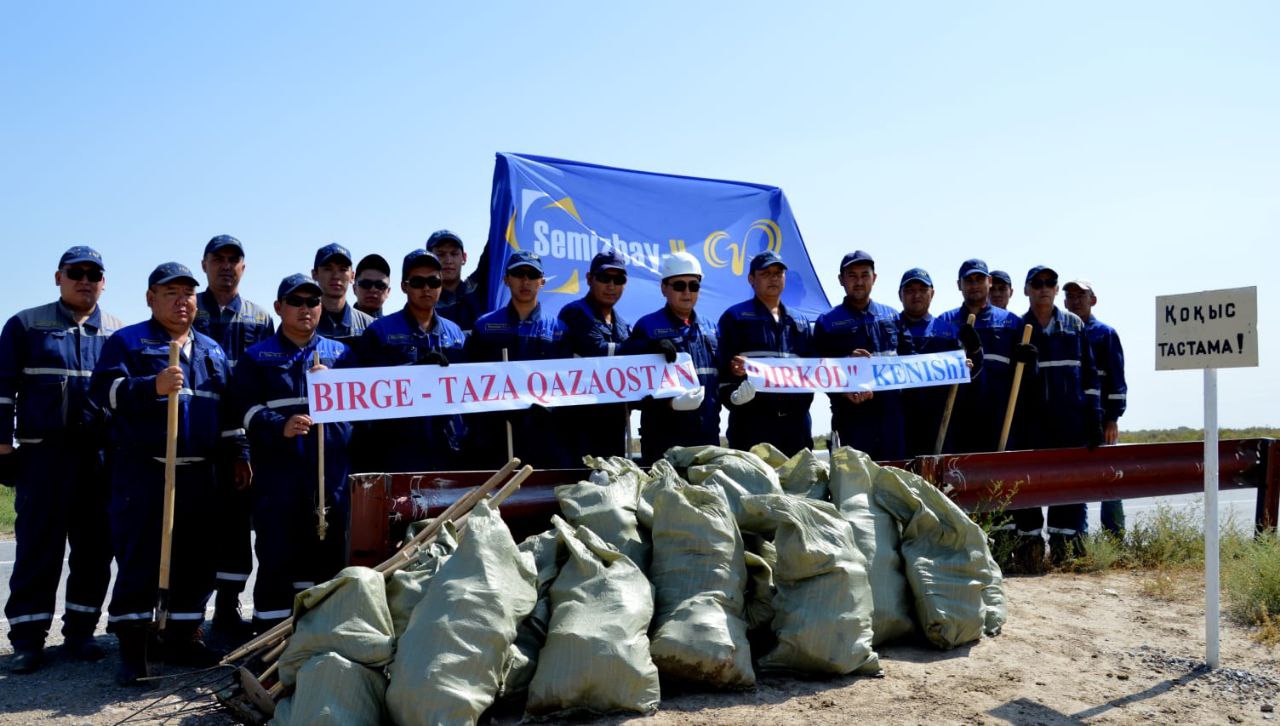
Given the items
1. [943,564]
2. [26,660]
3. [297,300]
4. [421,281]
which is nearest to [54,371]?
[297,300]

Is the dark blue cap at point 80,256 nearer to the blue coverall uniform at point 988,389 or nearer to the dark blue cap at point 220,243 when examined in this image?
the dark blue cap at point 220,243

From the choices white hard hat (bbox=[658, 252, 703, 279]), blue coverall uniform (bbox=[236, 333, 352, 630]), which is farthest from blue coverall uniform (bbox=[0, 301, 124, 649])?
white hard hat (bbox=[658, 252, 703, 279])

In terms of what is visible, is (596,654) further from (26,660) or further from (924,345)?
(924,345)

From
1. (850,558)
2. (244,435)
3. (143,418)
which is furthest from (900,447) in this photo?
(143,418)

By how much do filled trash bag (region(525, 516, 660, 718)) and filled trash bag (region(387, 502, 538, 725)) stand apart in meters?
0.19

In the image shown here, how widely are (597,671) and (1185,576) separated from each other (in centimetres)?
554

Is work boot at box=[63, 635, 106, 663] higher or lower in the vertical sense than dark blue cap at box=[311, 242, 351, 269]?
lower

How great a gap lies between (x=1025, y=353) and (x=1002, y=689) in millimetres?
3978

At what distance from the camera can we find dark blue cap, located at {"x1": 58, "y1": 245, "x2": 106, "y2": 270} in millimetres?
5953

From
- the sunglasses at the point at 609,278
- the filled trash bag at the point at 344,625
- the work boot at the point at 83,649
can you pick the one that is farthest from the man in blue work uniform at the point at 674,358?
→ the work boot at the point at 83,649

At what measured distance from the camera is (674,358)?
6.70 metres

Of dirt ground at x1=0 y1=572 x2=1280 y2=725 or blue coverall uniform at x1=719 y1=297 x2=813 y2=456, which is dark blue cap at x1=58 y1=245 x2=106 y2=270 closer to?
dirt ground at x1=0 y1=572 x2=1280 y2=725

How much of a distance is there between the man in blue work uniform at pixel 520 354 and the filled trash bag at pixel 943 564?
2.22 meters

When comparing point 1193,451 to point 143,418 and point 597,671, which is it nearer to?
point 597,671
